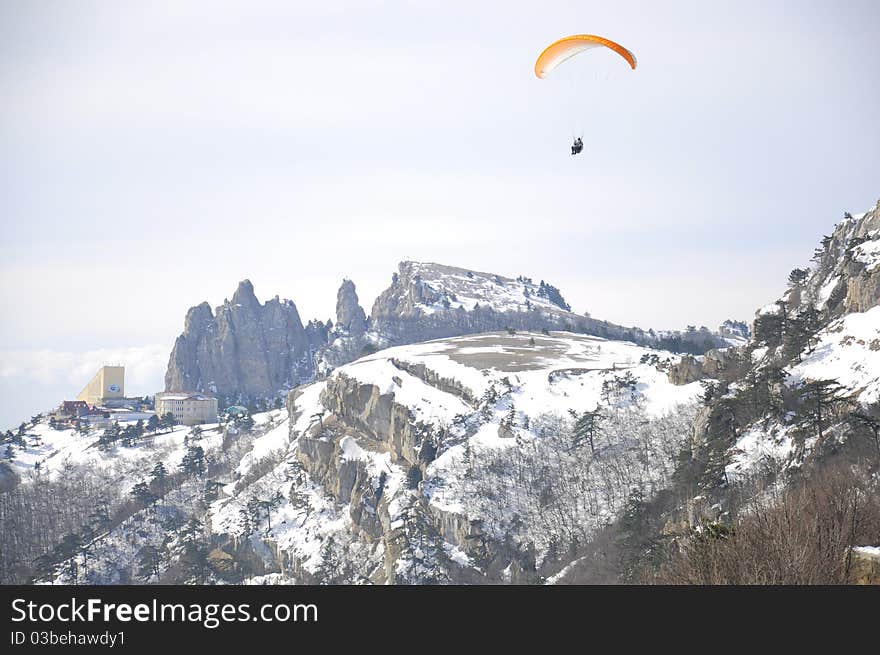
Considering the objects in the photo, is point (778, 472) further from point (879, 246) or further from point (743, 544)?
point (743, 544)

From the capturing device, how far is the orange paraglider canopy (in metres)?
54.0

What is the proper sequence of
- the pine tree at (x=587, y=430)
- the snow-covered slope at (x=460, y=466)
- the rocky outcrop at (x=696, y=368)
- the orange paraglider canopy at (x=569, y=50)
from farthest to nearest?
the rocky outcrop at (x=696, y=368) → the pine tree at (x=587, y=430) → the snow-covered slope at (x=460, y=466) → the orange paraglider canopy at (x=569, y=50)

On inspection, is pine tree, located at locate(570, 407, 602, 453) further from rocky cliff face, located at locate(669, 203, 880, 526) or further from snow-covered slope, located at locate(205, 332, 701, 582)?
rocky cliff face, located at locate(669, 203, 880, 526)

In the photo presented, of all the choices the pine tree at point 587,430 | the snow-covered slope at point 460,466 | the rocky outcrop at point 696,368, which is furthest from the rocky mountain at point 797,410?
the pine tree at point 587,430

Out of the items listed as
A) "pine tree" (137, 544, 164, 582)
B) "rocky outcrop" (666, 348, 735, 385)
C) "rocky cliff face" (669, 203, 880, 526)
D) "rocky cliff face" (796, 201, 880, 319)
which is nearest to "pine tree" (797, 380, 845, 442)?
"rocky cliff face" (669, 203, 880, 526)

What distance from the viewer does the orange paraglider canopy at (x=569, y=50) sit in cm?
5400

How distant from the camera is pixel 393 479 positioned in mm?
161125

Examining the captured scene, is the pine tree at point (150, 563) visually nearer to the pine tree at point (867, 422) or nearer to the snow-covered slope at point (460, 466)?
the snow-covered slope at point (460, 466)

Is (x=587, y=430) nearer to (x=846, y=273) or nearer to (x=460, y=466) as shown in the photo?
(x=460, y=466)

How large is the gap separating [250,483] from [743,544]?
154566 millimetres

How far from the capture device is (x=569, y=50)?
183ft

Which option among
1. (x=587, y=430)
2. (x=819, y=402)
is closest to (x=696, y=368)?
(x=587, y=430)

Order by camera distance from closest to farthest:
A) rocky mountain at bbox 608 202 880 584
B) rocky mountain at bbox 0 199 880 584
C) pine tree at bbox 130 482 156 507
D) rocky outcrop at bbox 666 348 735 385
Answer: rocky mountain at bbox 608 202 880 584
rocky mountain at bbox 0 199 880 584
rocky outcrop at bbox 666 348 735 385
pine tree at bbox 130 482 156 507
